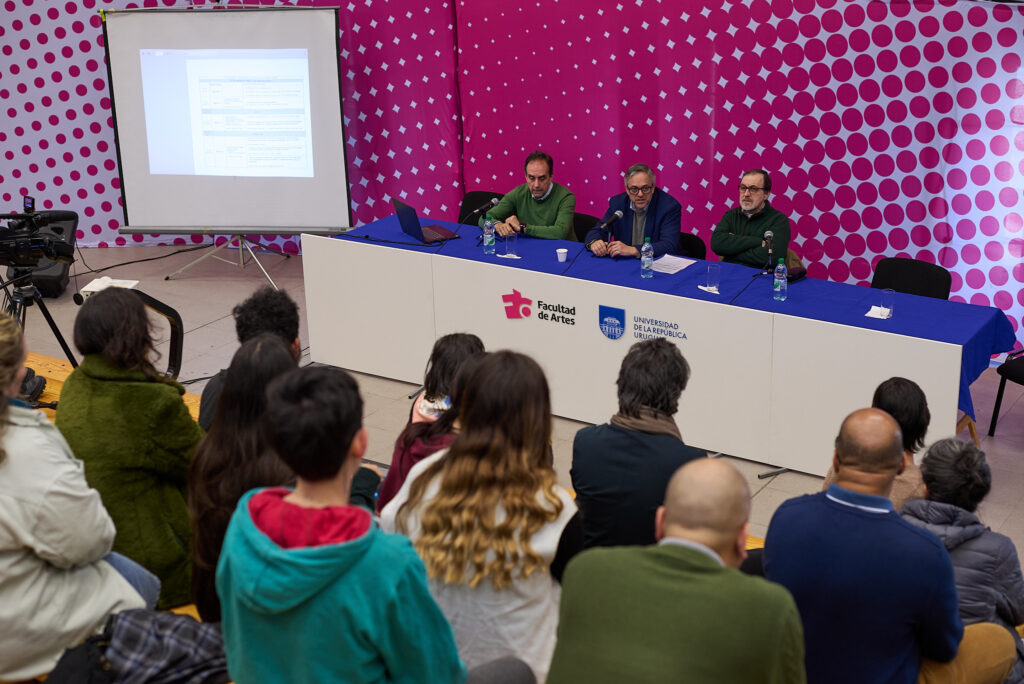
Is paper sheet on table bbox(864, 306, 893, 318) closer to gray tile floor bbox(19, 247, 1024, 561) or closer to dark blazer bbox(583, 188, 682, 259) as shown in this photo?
gray tile floor bbox(19, 247, 1024, 561)

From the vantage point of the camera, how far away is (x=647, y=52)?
6.54 meters

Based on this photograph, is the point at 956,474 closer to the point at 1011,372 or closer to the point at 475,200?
the point at 1011,372

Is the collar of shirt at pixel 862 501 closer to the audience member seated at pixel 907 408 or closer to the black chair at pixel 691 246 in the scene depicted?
the audience member seated at pixel 907 408

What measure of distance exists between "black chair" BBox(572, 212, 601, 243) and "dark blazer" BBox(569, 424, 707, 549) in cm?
362

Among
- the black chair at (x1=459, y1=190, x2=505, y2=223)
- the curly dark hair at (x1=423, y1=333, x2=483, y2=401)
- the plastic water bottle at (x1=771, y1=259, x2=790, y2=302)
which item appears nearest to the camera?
the curly dark hair at (x1=423, y1=333, x2=483, y2=401)

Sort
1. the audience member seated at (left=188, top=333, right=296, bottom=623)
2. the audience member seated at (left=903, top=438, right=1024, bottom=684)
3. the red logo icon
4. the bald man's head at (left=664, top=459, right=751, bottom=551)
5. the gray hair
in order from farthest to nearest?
1. the gray hair
2. the red logo icon
3. the audience member seated at (left=903, top=438, right=1024, bottom=684)
4. the audience member seated at (left=188, top=333, right=296, bottom=623)
5. the bald man's head at (left=664, top=459, right=751, bottom=551)

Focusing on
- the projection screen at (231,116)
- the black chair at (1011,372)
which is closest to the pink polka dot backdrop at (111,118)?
the projection screen at (231,116)

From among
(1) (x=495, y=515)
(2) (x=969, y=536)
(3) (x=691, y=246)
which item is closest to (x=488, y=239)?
(3) (x=691, y=246)

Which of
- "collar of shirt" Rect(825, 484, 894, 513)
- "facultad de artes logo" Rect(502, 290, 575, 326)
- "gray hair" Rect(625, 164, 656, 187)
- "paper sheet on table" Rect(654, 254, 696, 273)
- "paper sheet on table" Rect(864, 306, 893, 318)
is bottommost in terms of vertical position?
"facultad de artes logo" Rect(502, 290, 575, 326)

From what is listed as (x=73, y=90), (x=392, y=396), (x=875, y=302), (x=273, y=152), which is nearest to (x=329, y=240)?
(x=392, y=396)

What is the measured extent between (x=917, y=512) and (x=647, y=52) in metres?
4.60

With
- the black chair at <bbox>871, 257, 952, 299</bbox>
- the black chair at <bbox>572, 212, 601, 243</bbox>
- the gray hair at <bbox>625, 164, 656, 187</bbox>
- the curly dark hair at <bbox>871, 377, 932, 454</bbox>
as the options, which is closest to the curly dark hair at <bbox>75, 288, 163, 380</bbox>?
the curly dark hair at <bbox>871, 377, 932, 454</bbox>

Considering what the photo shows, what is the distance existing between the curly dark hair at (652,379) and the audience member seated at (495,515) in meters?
0.61

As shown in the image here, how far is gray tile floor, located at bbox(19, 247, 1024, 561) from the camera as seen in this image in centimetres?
450
